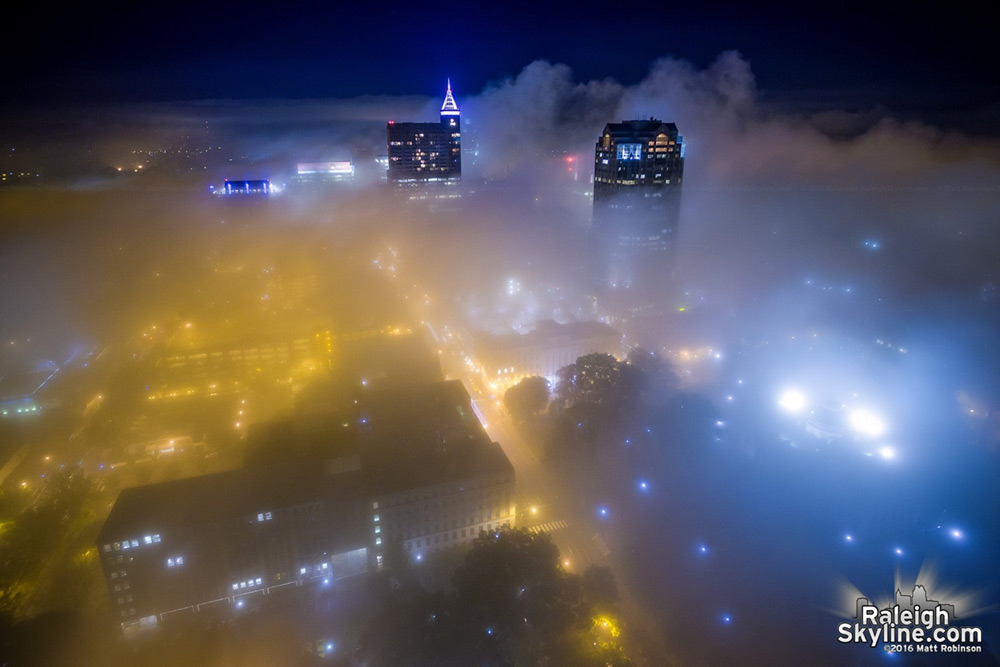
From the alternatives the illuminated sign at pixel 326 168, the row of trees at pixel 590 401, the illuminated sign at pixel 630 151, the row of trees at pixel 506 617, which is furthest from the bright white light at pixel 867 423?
the illuminated sign at pixel 326 168

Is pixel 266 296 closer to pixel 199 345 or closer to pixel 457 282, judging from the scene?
pixel 199 345

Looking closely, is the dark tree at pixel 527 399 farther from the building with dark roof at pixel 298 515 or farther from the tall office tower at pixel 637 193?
the tall office tower at pixel 637 193

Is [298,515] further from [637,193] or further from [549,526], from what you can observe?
[637,193]

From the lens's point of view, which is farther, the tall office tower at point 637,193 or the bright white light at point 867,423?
the tall office tower at point 637,193

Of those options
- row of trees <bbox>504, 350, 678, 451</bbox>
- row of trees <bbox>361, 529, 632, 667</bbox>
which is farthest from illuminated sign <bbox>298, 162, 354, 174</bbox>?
row of trees <bbox>361, 529, 632, 667</bbox>

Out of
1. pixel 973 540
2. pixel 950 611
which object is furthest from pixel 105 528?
pixel 973 540
